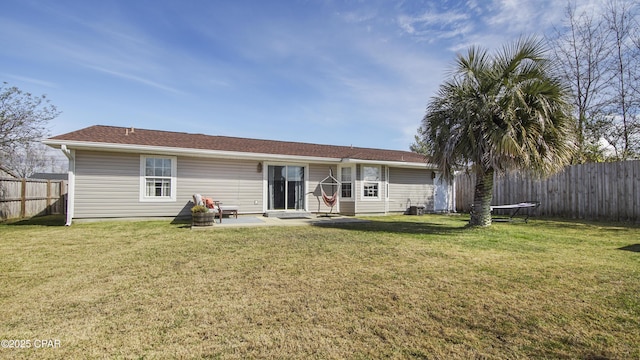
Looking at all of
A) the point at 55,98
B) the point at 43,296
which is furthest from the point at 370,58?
the point at 55,98

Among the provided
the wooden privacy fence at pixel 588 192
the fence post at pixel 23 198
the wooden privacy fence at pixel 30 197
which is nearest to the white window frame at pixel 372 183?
the wooden privacy fence at pixel 588 192

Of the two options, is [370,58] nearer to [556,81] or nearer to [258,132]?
[556,81]

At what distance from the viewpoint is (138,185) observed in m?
10.3

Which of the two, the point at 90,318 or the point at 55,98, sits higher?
the point at 55,98

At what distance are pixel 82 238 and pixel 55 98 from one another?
32.8 ft

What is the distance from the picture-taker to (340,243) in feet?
21.0

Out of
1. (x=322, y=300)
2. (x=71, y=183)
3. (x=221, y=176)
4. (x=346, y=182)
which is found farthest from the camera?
(x=346, y=182)

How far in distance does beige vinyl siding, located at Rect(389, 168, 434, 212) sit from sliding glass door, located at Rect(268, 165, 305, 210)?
4208 mm

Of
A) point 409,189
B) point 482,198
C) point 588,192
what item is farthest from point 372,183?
point 588,192

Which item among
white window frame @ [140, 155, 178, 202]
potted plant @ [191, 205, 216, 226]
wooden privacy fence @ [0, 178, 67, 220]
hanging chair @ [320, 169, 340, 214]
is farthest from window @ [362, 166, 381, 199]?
wooden privacy fence @ [0, 178, 67, 220]

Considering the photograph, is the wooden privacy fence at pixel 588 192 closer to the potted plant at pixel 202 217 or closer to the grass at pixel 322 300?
the grass at pixel 322 300

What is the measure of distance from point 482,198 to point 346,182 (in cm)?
564

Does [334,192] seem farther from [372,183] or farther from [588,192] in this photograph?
[588,192]

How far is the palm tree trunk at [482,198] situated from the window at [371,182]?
489cm
